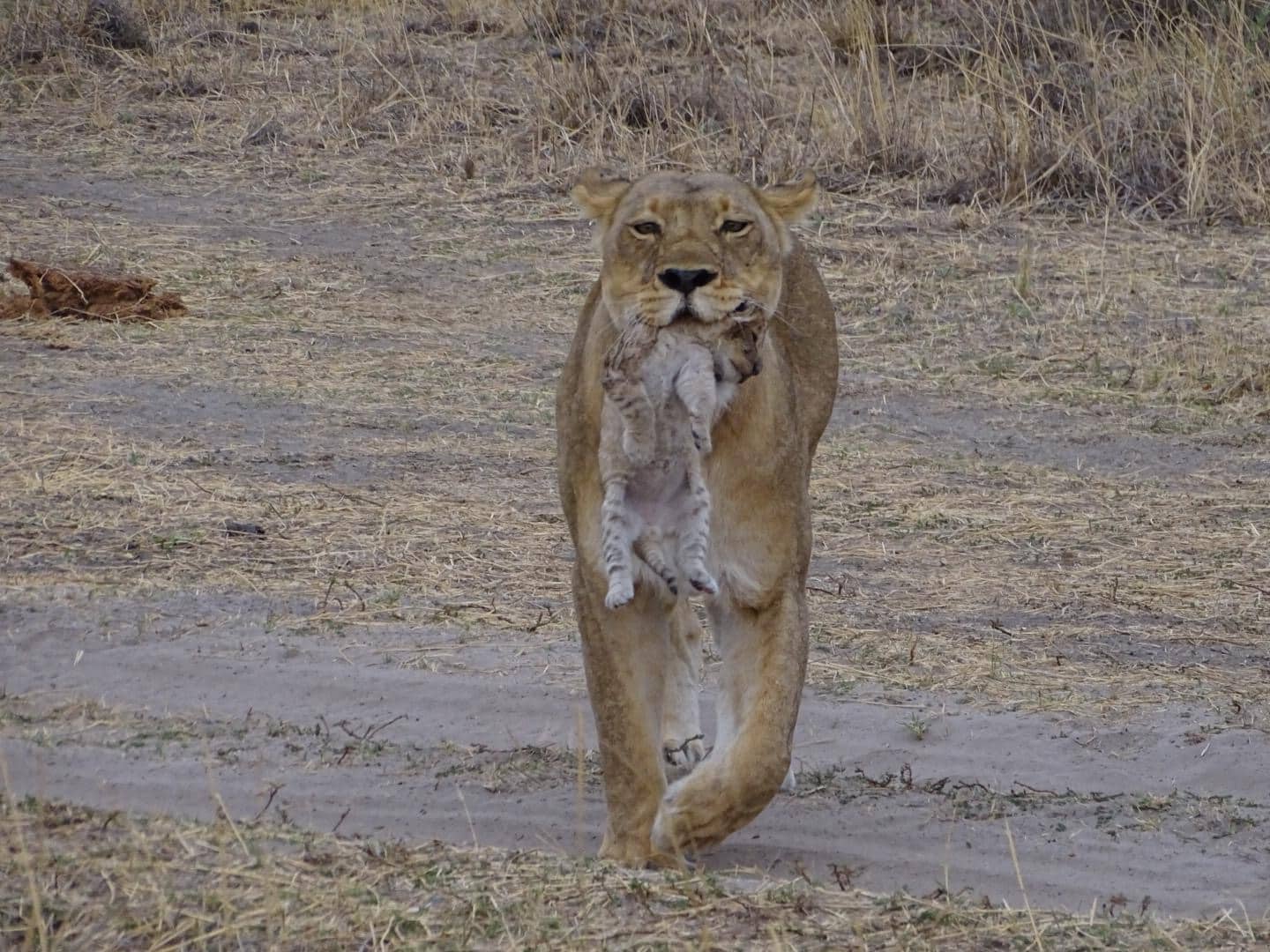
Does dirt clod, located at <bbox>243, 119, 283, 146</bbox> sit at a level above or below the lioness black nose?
below

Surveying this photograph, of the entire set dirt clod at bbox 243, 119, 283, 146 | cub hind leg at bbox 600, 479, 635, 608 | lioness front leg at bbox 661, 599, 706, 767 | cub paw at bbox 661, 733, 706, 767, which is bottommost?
dirt clod at bbox 243, 119, 283, 146

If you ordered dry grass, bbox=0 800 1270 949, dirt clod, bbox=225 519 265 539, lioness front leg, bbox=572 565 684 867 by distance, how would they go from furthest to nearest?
dirt clod, bbox=225 519 265 539, lioness front leg, bbox=572 565 684 867, dry grass, bbox=0 800 1270 949

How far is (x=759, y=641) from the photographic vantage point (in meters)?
4.44

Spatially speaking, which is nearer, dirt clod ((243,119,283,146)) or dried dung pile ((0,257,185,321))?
dried dung pile ((0,257,185,321))

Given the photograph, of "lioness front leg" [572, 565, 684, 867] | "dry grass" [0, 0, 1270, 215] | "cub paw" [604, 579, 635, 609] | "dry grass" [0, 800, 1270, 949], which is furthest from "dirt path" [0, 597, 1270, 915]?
"dry grass" [0, 0, 1270, 215]

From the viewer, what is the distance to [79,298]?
9508 millimetres

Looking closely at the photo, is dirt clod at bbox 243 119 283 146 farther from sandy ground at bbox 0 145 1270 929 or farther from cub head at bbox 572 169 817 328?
cub head at bbox 572 169 817 328

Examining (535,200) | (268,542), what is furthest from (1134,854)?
(535,200)

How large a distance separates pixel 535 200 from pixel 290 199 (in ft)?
4.49

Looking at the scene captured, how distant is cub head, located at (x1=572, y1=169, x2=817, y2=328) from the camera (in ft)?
13.6

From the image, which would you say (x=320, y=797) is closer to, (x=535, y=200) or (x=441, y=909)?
(x=441, y=909)

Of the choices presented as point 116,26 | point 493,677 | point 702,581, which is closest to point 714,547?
point 702,581

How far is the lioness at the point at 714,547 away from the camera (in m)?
4.27

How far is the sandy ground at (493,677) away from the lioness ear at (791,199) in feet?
4.48
